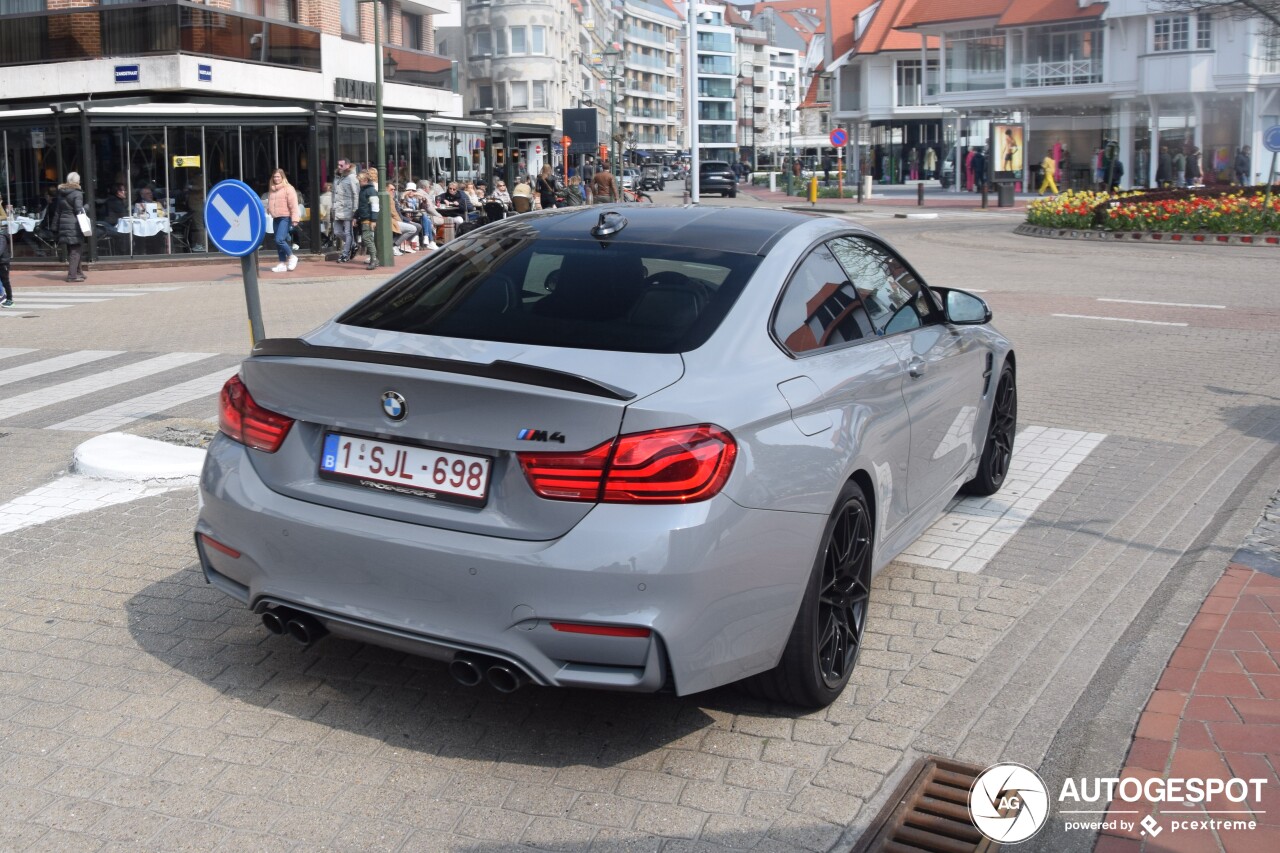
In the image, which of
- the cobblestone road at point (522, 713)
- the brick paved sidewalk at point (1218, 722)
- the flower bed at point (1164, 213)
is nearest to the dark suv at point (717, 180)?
the flower bed at point (1164, 213)

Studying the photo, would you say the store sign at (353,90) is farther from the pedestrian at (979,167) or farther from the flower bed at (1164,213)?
the pedestrian at (979,167)

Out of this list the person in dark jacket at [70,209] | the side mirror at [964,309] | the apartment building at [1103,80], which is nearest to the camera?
the side mirror at [964,309]

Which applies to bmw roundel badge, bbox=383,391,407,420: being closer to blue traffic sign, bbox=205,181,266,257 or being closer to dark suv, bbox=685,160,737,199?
blue traffic sign, bbox=205,181,266,257

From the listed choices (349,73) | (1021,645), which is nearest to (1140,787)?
(1021,645)

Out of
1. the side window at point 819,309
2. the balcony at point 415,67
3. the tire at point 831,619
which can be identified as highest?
the balcony at point 415,67

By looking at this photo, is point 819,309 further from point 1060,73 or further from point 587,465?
point 1060,73

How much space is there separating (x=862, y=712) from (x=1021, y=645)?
91cm

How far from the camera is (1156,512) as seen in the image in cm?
701

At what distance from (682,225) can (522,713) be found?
1821mm

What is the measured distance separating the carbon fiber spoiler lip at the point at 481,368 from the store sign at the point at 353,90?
112ft

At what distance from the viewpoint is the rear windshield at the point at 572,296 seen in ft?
13.9

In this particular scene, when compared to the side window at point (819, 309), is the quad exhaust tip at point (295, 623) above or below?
below

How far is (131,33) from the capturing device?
30109 millimetres

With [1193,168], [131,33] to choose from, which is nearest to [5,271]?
[131,33]
